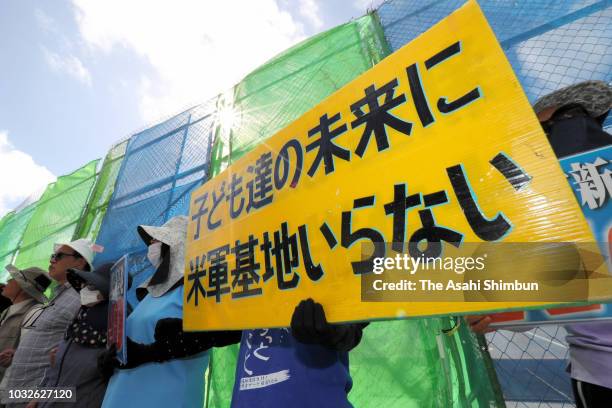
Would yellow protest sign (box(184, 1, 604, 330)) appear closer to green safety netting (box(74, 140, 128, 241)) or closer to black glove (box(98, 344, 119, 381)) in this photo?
black glove (box(98, 344, 119, 381))

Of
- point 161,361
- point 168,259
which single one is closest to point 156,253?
point 168,259

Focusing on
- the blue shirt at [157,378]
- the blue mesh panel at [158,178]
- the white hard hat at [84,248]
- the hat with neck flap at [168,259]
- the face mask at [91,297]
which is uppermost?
the blue mesh panel at [158,178]

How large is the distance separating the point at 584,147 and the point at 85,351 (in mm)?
2458

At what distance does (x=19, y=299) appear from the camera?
3.15 metres

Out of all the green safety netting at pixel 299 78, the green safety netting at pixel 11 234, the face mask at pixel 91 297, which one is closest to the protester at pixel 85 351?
the face mask at pixel 91 297

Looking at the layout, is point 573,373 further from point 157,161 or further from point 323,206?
point 157,161

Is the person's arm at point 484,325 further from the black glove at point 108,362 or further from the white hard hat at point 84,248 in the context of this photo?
the white hard hat at point 84,248

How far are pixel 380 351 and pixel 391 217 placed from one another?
4.65ft

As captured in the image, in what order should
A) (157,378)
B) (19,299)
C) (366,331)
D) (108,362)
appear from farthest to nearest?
1. (19,299)
2. (366,331)
3. (108,362)
4. (157,378)

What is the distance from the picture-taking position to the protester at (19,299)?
9.11ft

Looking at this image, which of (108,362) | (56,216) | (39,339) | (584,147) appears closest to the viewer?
(584,147)

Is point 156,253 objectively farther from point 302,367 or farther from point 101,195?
point 101,195

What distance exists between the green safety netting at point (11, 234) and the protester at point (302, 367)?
267 inches

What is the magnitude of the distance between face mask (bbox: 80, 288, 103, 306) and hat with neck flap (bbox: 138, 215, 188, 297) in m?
0.33
